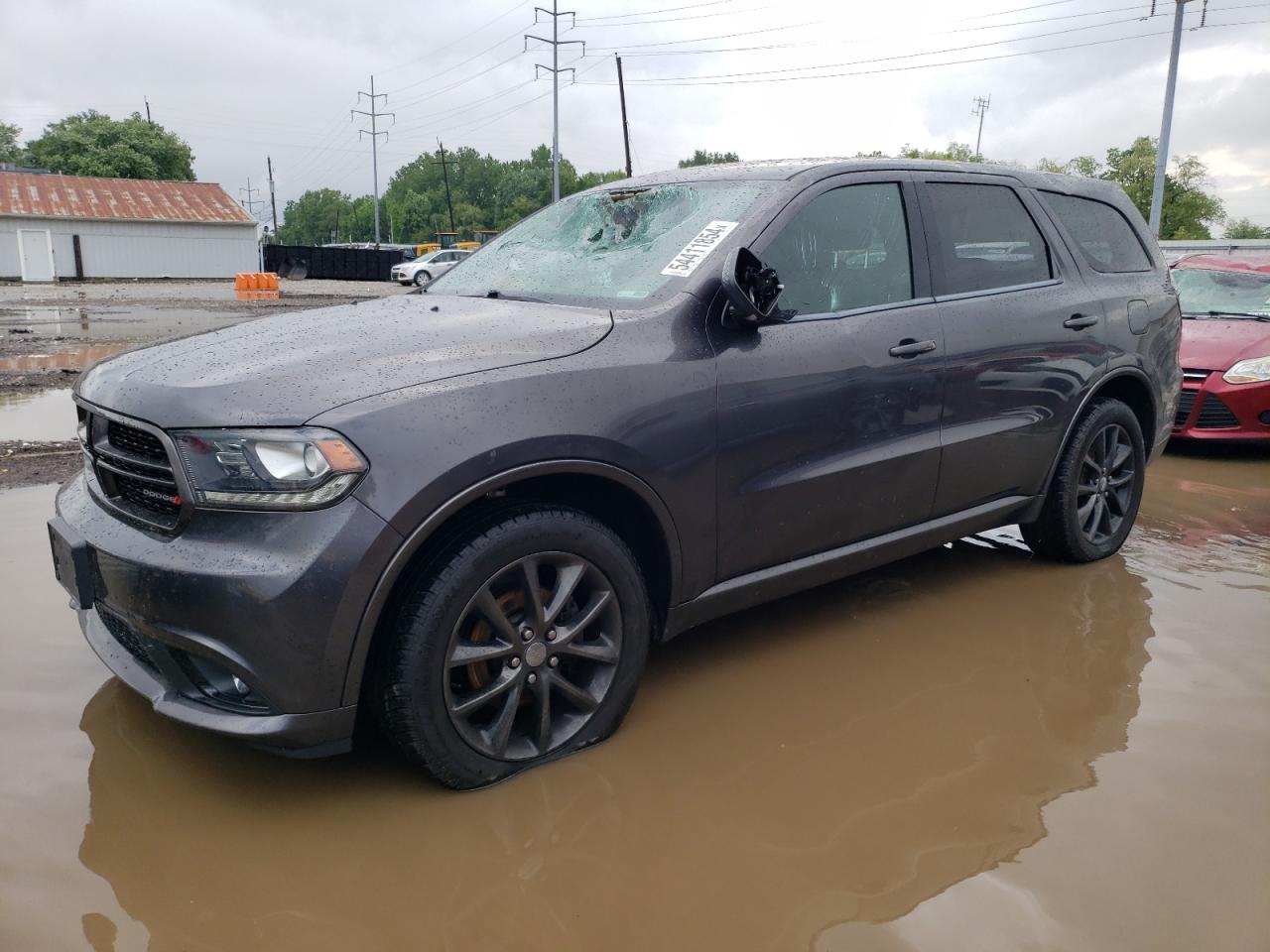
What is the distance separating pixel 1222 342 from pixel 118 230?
42318 millimetres

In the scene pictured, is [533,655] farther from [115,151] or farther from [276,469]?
[115,151]

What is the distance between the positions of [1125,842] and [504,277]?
2.65 m

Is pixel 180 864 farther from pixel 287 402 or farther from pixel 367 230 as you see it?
pixel 367 230

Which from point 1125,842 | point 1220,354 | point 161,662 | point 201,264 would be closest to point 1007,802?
point 1125,842

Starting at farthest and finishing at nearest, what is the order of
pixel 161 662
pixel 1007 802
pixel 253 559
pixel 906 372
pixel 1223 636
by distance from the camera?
pixel 1223 636, pixel 906 372, pixel 1007 802, pixel 161 662, pixel 253 559

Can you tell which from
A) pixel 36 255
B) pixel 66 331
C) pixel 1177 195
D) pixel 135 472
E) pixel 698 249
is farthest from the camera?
pixel 1177 195

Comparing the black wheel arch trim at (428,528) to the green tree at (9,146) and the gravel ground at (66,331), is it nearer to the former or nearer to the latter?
the gravel ground at (66,331)

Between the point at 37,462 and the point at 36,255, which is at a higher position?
the point at 36,255

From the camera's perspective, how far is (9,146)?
3526 inches

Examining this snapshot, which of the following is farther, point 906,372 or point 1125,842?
point 906,372

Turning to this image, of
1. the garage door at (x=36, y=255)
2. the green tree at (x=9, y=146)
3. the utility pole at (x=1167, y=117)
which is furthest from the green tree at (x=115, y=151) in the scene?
the utility pole at (x=1167, y=117)

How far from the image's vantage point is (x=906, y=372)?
3650mm

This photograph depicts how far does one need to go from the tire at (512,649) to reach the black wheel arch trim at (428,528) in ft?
0.28

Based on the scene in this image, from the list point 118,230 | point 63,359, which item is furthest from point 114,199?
point 63,359
